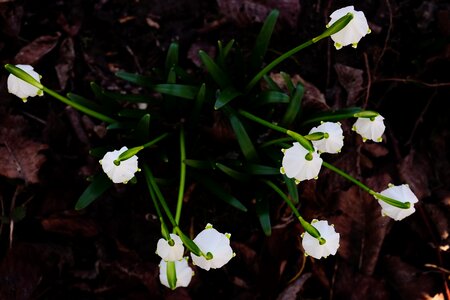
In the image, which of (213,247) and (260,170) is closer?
(213,247)

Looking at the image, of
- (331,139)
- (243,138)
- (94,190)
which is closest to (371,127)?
(331,139)

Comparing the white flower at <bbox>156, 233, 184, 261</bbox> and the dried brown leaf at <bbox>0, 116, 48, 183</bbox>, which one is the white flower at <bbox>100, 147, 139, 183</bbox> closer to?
the white flower at <bbox>156, 233, 184, 261</bbox>

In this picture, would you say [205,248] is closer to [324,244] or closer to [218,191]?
[324,244]

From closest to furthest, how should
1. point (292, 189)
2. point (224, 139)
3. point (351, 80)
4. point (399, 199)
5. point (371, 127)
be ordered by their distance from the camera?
1. point (399, 199)
2. point (371, 127)
3. point (292, 189)
4. point (224, 139)
5. point (351, 80)

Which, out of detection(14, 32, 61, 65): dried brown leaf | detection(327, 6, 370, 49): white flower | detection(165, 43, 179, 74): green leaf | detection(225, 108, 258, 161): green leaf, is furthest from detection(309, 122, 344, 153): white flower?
detection(14, 32, 61, 65): dried brown leaf

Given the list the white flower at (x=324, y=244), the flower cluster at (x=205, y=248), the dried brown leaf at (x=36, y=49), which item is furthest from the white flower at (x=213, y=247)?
the dried brown leaf at (x=36, y=49)

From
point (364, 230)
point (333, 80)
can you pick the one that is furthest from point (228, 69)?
point (364, 230)

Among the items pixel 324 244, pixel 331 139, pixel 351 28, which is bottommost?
pixel 324 244
